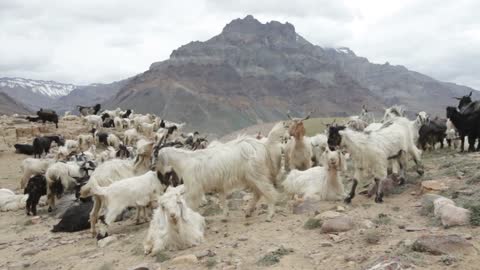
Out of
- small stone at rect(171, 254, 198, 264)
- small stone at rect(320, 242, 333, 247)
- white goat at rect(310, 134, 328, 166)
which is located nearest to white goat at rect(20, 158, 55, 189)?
white goat at rect(310, 134, 328, 166)

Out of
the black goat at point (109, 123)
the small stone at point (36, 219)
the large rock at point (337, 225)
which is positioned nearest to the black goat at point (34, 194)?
the small stone at point (36, 219)

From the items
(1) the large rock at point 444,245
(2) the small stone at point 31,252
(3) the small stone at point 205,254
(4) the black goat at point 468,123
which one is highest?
(4) the black goat at point 468,123

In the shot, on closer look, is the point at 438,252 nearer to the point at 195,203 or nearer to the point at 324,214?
the point at 324,214

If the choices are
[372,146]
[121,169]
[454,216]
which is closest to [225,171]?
[372,146]

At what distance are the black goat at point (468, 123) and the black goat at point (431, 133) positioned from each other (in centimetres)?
79

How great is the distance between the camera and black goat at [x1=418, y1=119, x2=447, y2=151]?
48.4 ft

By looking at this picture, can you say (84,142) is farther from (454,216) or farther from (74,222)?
Result: (454,216)

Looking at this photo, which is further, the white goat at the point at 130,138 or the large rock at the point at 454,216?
the white goat at the point at 130,138

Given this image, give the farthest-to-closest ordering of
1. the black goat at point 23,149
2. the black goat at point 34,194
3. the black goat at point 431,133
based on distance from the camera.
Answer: the black goat at point 23,149, the black goat at point 431,133, the black goat at point 34,194

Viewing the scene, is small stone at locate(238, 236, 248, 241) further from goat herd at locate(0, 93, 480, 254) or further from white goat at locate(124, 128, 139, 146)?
white goat at locate(124, 128, 139, 146)

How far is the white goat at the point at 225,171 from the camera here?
29.6ft

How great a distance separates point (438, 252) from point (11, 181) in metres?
16.8

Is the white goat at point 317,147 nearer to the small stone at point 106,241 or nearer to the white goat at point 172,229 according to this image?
the white goat at point 172,229

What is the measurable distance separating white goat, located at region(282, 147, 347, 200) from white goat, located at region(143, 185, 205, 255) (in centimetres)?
284
